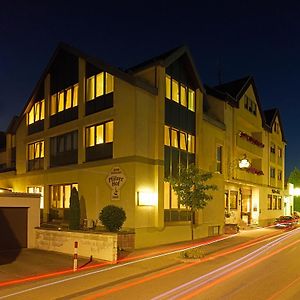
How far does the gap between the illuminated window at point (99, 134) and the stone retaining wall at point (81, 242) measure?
6.57 meters

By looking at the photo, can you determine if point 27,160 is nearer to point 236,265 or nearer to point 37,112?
point 37,112

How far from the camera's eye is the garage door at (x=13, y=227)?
65.2ft

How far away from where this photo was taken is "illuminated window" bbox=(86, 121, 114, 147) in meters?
23.8

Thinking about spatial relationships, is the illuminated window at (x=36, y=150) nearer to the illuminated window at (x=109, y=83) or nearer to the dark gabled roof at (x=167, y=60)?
the illuminated window at (x=109, y=83)

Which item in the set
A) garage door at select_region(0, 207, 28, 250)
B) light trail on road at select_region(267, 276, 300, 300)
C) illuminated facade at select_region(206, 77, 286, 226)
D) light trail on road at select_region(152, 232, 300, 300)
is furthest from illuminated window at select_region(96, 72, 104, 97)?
light trail on road at select_region(267, 276, 300, 300)

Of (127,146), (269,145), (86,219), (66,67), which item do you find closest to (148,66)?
(127,146)

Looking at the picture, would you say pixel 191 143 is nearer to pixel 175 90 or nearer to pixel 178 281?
pixel 175 90

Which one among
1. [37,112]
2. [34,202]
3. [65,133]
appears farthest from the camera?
[37,112]

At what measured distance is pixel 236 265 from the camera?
1591 cm

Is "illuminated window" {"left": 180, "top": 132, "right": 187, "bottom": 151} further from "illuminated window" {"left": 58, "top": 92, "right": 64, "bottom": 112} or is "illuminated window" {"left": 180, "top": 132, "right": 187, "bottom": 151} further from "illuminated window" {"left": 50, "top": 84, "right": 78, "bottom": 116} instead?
"illuminated window" {"left": 58, "top": 92, "right": 64, "bottom": 112}

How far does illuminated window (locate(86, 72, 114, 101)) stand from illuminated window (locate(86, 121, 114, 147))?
6.19 feet

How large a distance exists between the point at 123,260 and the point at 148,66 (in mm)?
11791

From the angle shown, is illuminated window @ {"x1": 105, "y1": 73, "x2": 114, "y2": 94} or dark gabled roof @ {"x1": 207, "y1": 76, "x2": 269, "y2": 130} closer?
illuminated window @ {"x1": 105, "y1": 73, "x2": 114, "y2": 94}

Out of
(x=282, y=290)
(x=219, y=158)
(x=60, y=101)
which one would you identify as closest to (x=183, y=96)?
(x=219, y=158)
